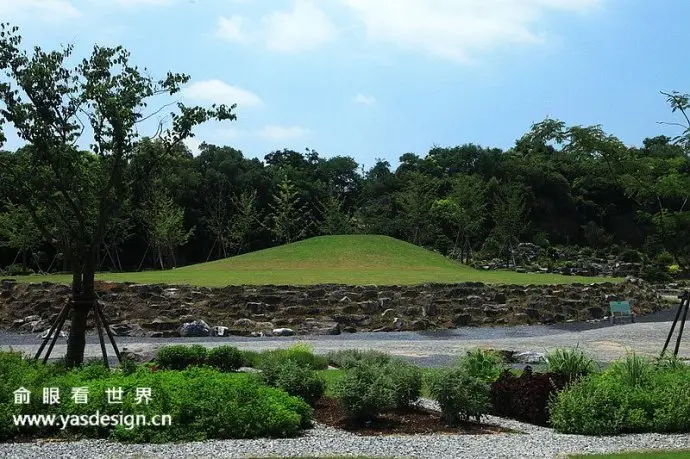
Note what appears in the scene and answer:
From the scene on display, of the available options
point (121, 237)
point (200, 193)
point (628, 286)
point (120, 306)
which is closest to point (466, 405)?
point (120, 306)

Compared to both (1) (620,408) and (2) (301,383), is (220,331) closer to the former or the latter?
(2) (301,383)

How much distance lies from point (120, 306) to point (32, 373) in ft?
51.9

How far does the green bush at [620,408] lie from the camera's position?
827 cm

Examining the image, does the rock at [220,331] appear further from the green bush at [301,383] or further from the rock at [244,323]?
the green bush at [301,383]

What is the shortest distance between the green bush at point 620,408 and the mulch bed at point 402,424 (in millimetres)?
799

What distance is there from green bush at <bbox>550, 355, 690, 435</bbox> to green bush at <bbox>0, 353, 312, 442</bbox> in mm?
3104

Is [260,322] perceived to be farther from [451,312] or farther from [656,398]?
[656,398]

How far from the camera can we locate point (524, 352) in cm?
1566

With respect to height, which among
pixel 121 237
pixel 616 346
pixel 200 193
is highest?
pixel 200 193

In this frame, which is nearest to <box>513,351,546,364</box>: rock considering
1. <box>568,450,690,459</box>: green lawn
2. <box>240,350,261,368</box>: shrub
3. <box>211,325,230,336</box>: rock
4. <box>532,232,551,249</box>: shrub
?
<box>240,350,261,368</box>: shrub

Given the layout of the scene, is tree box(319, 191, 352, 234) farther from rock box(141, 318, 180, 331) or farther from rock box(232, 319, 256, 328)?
rock box(141, 318, 180, 331)

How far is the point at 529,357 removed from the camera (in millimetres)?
15125

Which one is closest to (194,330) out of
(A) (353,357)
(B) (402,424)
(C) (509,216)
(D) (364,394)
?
(A) (353,357)

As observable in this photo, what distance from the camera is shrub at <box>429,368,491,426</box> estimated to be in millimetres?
8734
